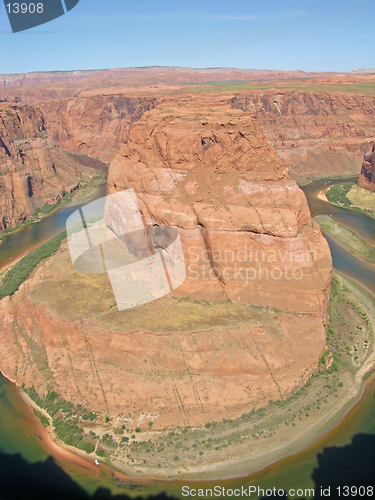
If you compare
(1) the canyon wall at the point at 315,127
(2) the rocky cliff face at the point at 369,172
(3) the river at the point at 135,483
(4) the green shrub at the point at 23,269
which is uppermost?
(1) the canyon wall at the point at 315,127

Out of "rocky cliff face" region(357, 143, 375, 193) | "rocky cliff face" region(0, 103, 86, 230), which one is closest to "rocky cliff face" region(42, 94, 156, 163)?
"rocky cliff face" region(0, 103, 86, 230)

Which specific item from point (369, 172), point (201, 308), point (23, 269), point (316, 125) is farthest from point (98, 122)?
point (201, 308)

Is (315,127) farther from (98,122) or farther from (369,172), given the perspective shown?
(98,122)

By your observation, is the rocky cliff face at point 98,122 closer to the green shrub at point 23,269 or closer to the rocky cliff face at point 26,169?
the rocky cliff face at point 26,169

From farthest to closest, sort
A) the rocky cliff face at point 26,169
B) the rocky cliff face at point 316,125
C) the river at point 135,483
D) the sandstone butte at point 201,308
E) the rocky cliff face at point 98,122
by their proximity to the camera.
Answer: the rocky cliff face at point 98,122 → the rocky cliff face at point 316,125 → the rocky cliff face at point 26,169 → the sandstone butte at point 201,308 → the river at point 135,483

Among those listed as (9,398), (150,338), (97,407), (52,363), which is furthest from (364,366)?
(9,398)

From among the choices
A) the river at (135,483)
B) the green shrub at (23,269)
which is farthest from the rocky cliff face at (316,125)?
the river at (135,483)
